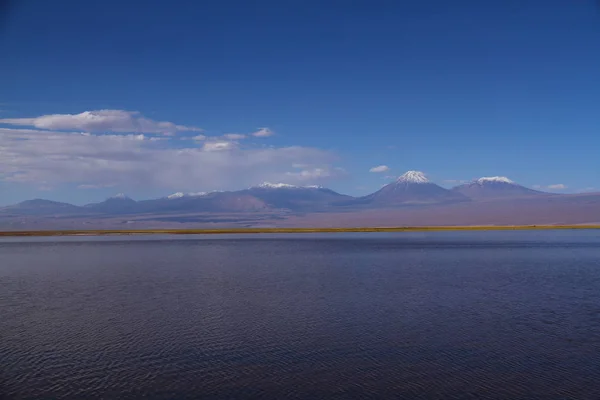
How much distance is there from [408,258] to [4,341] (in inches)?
1986

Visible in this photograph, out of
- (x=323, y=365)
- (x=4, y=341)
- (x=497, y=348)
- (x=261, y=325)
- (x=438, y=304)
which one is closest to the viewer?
(x=323, y=365)

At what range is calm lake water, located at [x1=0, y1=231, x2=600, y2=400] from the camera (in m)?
17.0

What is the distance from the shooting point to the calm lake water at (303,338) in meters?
17.0

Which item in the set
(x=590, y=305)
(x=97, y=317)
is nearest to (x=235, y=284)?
(x=97, y=317)

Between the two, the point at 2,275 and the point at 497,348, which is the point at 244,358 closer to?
the point at 497,348

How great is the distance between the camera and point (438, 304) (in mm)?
30953

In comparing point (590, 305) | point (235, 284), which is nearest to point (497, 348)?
point (590, 305)

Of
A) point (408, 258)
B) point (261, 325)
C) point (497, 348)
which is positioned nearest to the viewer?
point (497, 348)

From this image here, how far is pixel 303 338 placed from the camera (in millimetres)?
23062

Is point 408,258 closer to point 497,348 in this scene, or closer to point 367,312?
point 367,312

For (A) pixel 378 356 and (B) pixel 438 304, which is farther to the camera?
(B) pixel 438 304

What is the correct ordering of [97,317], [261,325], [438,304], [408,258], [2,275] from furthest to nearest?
1. [408,258]
2. [2,275]
3. [438,304]
4. [97,317]
5. [261,325]

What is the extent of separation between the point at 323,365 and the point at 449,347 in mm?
5811

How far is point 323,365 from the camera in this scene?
1914 cm
